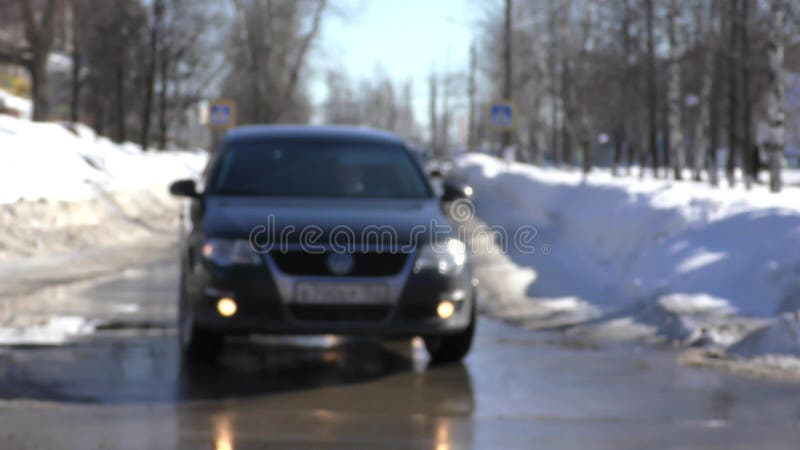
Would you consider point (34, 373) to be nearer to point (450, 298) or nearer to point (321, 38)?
point (450, 298)

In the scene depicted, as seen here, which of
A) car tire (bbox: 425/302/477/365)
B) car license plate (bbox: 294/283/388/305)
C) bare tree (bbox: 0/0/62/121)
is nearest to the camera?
car license plate (bbox: 294/283/388/305)

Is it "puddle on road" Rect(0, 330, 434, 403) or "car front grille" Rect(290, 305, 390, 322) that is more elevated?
"car front grille" Rect(290, 305, 390, 322)

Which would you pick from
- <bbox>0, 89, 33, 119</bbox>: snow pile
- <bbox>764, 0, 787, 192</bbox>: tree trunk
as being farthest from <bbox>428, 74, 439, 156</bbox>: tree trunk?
<bbox>764, 0, 787, 192</bbox>: tree trunk

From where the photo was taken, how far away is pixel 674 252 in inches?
525

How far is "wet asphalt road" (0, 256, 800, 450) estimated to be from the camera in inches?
243

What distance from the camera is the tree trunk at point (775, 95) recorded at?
28.0 meters

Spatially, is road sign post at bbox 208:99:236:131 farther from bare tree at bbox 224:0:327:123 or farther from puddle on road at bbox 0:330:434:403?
puddle on road at bbox 0:330:434:403

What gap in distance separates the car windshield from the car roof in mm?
88

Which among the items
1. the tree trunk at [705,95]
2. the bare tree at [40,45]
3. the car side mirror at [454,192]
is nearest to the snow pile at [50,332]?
the car side mirror at [454,192]

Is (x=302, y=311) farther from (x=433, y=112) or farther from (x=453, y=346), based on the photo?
(x=433, y=112)

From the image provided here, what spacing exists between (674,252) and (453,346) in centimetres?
534

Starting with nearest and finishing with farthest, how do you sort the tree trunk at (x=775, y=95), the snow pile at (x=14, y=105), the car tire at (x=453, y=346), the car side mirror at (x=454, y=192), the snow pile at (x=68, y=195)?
the car tire at (x=453, y=346)
the car side mirror at (x=454, y=192)
the snow pile at (x=68, y=195)
the tree trunk at (x=775, y=95)
the snow pile at (x=14, y=105)

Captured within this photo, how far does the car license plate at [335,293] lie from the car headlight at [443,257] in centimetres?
34
